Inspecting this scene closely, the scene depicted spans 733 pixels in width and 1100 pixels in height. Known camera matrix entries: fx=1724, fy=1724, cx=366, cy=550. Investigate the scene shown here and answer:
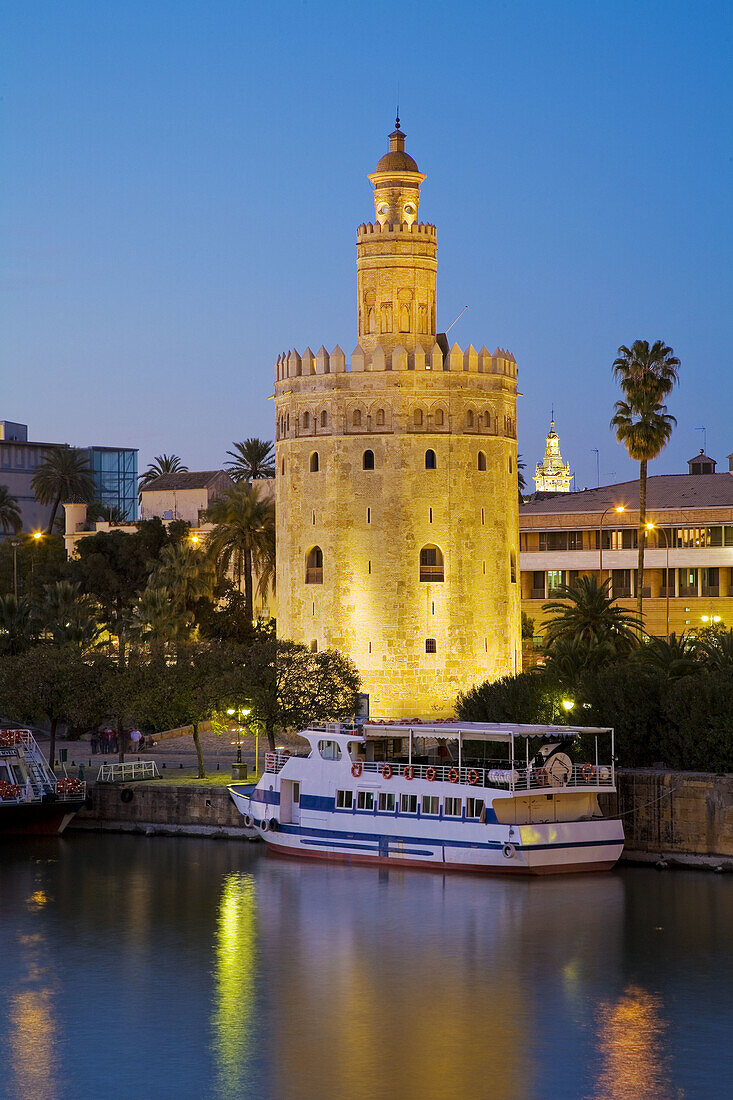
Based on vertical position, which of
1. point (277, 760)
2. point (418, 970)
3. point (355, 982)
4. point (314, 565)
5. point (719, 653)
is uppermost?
point (314, 565)

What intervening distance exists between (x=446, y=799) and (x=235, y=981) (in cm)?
942

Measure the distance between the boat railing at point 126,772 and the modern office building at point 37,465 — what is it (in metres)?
63.1

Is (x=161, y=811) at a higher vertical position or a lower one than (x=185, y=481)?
lower

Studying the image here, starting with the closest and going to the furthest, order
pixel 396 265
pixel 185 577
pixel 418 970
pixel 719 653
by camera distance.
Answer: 1. pixel 418 970
2. pixel 719 653
3. pixel 396 265
4. pixel 185 577

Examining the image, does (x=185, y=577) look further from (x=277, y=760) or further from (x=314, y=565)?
(x=277, y=760)

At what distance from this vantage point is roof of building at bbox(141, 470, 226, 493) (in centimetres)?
8475

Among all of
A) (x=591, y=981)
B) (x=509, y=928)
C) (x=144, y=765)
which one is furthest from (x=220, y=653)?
(x=591, y=981)

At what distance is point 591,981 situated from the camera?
29.4 m

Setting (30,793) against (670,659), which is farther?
(30,793)

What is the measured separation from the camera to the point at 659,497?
72.1 meters

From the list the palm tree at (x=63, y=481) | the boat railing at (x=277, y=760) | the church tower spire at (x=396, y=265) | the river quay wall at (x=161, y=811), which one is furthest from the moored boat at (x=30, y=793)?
the palm tree at (x=63, y=481)

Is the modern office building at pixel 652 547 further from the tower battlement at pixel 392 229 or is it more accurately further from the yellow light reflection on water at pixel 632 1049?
the yellow light reflection on water at pixel 632 1049

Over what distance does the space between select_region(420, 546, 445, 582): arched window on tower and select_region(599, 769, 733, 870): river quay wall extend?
1492 cm

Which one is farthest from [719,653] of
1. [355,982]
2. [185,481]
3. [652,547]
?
[185,481]
